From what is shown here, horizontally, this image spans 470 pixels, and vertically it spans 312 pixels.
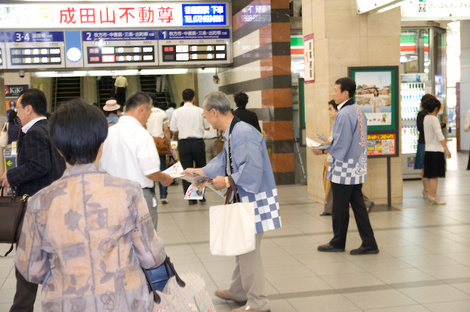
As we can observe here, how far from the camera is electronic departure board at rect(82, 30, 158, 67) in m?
10.0

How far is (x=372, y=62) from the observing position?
23.0 feet

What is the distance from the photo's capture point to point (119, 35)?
1009 cm

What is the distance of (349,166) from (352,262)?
0.87 meters

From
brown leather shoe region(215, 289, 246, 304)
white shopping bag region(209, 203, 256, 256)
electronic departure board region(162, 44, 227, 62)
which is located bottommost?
brown leather shoe region(215, 289, 246, 304)

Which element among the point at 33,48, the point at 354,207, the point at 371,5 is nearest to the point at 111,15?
the point at 33,48

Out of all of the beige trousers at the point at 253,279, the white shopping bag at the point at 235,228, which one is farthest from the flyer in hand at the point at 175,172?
the beige trousers at the point at 253,279

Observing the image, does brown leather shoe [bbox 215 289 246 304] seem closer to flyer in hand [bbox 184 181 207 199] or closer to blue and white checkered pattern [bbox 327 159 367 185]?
flyer in hand [bbox 184 181 207 199]

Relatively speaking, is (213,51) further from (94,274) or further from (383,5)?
(94,274)

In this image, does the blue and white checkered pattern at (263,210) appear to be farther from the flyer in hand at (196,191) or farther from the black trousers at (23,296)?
the black trousers at (23,296)

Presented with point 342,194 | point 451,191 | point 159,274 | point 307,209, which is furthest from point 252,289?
point 451,191

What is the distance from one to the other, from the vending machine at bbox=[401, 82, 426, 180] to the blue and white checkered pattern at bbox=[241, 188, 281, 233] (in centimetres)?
692

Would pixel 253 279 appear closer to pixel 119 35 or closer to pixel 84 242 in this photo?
pixel 84 242

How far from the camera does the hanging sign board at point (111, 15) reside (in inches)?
381

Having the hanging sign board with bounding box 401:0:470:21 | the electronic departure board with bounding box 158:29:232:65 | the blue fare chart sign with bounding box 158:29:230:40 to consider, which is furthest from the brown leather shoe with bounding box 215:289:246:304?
the blue fare chart sign with bounding box 158:29:230:40
